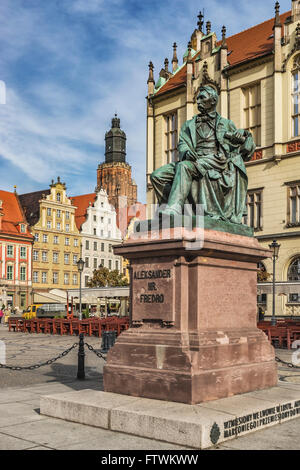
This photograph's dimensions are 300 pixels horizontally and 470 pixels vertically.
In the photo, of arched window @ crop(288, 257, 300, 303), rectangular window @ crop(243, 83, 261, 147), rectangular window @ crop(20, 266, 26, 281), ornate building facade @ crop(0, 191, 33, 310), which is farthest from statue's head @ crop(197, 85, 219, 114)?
rectangular window @ crop(20, 266, 26, 281)

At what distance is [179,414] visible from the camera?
5270 millimetres

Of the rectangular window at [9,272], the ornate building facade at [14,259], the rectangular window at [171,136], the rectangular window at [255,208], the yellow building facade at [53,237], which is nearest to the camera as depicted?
the rectangular window at [255,208]

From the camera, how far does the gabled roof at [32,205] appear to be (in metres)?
62.4

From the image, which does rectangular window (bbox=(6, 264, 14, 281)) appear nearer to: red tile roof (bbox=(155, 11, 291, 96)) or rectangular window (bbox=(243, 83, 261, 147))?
red tile roof (bbox=(155, 11, 291, 96))

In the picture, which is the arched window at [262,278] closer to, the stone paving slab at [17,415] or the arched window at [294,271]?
the arched window at [294,271]

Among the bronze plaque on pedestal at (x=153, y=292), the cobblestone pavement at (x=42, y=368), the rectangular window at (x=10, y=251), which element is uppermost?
the rectangular window at (x=10, y=251)

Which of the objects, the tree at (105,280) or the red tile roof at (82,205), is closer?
the tree at (105,280)

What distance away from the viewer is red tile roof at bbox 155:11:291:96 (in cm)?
3103

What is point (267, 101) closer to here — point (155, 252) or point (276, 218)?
point (276, 218)

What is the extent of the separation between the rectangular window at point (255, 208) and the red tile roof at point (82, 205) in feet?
131

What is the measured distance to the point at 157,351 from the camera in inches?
246

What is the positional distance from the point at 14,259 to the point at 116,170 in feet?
171

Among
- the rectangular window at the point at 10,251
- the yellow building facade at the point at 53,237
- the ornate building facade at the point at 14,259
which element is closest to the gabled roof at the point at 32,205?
the yellow building facade at the point at 53,237

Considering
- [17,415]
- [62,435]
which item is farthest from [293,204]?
[62,435]
